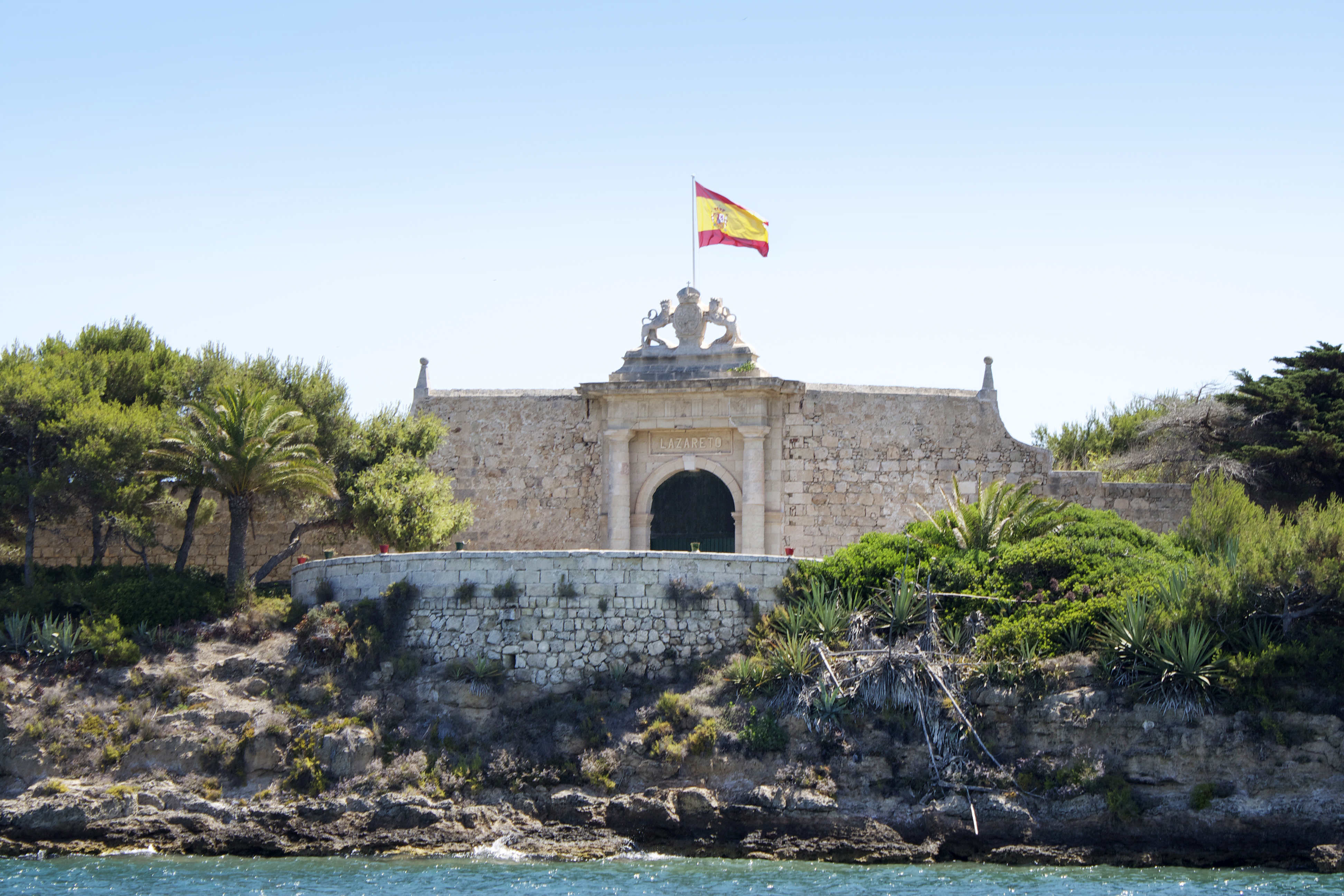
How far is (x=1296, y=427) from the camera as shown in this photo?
99.3 ft

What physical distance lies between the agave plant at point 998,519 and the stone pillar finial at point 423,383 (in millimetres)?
11115

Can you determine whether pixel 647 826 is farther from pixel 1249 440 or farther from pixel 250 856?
pixel 1249 440

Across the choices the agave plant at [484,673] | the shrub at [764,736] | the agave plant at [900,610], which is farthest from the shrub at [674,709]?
the agave plant at [900,610]

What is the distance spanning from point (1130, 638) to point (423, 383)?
15.6 meters

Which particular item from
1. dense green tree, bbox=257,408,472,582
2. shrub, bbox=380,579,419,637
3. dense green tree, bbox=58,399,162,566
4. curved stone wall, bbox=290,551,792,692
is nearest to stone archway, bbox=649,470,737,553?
dense green tree, bbox=257,408,472,582

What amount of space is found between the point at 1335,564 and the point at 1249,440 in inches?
306

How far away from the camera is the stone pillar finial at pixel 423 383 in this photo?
32812mm

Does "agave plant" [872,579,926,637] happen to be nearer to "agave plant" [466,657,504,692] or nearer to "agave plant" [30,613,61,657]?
"agave plant" [466,657,504,692]

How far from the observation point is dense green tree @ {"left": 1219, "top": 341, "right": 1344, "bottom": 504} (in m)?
29.5

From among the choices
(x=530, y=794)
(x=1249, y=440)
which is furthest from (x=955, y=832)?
(x=1249, y=440)

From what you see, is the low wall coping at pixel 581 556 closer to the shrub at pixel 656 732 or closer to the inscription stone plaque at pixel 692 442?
the shrub at pixel 656 732

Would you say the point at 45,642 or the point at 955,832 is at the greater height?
the point at 45,642

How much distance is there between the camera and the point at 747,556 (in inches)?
1029

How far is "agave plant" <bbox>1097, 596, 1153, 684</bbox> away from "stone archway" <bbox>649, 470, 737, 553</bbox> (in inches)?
420
